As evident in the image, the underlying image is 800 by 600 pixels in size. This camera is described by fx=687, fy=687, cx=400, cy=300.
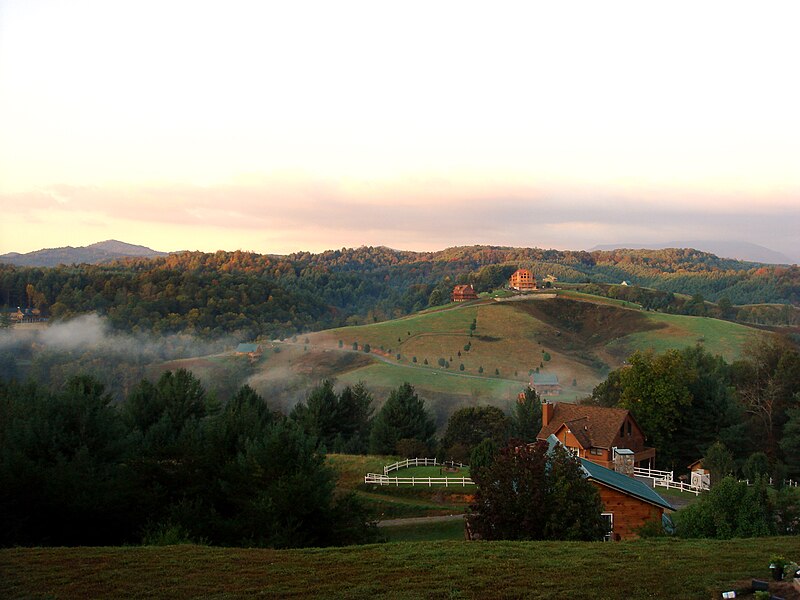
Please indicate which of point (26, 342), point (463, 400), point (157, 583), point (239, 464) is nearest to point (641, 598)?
point (157, 583)

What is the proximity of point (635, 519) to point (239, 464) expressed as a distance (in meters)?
12.7

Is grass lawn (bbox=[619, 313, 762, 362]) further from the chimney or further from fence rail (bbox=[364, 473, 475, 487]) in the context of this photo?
fence rail (bbox=[364, 473, 475, 487])

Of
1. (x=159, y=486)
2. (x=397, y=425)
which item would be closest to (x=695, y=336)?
(x=397, y=425)

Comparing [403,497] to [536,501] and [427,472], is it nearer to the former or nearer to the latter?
[427,472]

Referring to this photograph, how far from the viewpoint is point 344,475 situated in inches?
1490

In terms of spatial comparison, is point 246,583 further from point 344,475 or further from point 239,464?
point 344,475

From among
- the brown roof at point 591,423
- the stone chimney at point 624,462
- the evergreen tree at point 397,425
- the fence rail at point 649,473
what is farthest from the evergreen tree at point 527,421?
the stone chimney at point 624,462

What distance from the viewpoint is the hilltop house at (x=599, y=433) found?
124 feet

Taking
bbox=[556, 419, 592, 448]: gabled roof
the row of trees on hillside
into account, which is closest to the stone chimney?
bbox=[556, 419, 592, 448]: gabled roof

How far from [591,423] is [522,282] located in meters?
119

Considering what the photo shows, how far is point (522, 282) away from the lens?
515 ft

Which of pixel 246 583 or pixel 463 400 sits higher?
pixel 246 583

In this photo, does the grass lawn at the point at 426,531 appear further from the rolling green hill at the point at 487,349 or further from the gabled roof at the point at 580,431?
the rolling green hill at the point at 487,349

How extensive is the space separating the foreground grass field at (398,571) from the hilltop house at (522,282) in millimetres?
134201
